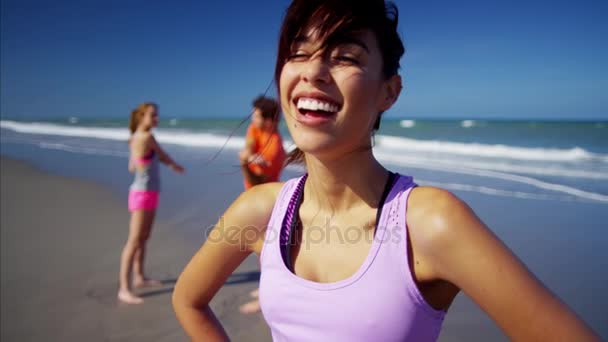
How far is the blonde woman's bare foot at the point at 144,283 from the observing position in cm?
437

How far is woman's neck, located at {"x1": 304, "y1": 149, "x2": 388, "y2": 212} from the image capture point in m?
1.25

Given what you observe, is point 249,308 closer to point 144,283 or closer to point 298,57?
point 144,283

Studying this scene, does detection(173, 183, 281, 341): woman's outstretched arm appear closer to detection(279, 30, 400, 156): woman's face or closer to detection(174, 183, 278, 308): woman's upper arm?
detection(174, 183, 278, 308): woman's upper arm

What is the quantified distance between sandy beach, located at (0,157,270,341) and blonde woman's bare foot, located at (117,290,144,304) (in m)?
0.07

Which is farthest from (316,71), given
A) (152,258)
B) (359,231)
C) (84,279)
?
(152,258)

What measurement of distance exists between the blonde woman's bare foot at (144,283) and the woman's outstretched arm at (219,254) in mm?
3185

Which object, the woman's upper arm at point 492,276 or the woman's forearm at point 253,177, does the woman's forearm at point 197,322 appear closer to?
the woman's upper arm at point 492,276

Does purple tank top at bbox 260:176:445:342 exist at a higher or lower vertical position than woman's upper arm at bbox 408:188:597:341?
lower

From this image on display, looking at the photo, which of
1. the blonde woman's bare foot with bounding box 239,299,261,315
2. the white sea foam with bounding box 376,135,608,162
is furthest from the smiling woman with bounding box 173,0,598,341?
the white sea foam with bounding box 376,135,608,162

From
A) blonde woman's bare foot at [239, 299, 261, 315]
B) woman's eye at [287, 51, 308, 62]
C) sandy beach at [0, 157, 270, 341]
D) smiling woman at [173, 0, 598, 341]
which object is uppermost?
woman's eye at [287, 51, 308, 62]

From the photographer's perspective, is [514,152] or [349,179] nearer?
[349,179]

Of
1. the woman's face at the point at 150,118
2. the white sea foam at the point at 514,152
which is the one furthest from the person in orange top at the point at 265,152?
the white sea foam at the point at 514,152

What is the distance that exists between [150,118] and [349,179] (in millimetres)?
3885

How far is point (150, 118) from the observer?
4.55 metres
